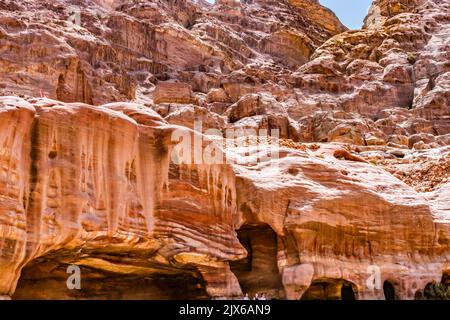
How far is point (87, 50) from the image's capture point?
59594mm

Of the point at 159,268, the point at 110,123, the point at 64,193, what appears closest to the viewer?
the point at 64,193

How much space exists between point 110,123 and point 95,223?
313cm

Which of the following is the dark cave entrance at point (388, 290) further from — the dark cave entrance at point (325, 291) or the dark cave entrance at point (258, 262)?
the dark cave entrance at point (258, 262)

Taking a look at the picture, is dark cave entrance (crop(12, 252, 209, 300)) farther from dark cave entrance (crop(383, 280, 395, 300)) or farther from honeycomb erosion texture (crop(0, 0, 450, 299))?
dark cave entrance (crop(383, 280, 395, 300))

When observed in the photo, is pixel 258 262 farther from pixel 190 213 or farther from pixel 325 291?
pixel 190 213

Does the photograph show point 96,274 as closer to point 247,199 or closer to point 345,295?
point 247,199

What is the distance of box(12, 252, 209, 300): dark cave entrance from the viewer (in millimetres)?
20156

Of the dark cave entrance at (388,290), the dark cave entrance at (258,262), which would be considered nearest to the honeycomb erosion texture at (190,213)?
the dark cave entrance at (258,262)

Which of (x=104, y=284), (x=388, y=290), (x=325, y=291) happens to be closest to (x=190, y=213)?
(x=104, y=284)

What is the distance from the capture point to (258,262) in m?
24.0

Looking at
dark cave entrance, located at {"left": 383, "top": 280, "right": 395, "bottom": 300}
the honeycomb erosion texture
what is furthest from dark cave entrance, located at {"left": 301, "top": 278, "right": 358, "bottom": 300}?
dark cave entrance, located at {"left": 383, "top": 280, "right": 395, "bottom": 300}

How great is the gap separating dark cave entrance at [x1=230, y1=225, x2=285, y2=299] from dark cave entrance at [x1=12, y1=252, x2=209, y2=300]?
7.05 feet

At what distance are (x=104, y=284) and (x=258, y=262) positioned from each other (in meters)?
6.06
